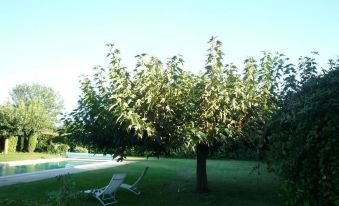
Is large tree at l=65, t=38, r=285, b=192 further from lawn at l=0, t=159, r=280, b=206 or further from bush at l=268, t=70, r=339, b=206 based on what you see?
bush at l=268, t=70, r=339, b=206

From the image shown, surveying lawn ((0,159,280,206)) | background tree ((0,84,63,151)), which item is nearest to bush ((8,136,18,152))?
background tree ((0,84,63,151))

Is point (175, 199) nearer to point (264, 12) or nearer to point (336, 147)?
point (264, 12)

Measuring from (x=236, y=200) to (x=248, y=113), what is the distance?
2.69 m

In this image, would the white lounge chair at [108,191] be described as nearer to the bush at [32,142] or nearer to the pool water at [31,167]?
the pool water at [31,167]

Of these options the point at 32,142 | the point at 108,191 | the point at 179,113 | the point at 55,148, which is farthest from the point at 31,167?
the point at 179,113

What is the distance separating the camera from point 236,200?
39.3 feet

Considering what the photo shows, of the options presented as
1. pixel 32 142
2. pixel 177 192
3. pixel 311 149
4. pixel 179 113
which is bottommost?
pixel 177 192

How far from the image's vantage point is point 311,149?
392 centimetres

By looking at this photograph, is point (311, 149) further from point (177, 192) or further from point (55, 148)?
point (55, 148)

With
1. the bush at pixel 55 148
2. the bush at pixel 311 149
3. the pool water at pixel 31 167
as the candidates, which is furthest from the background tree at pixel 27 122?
the bush at pixel 311 149

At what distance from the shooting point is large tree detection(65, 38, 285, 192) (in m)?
10.8

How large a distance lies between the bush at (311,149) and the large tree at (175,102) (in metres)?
6.02

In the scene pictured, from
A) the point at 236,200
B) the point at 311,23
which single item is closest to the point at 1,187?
the point at 236,200

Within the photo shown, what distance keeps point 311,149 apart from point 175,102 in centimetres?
762
